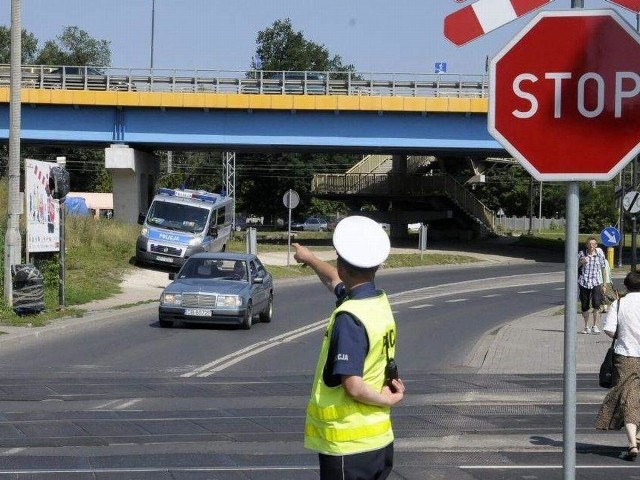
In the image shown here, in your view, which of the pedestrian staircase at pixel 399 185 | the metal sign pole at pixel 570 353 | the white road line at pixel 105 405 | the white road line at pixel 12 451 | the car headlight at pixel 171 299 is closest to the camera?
the metal sign pole at pixel 570 353

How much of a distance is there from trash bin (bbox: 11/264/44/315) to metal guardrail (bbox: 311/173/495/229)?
4291 cm

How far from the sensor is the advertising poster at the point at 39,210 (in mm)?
26375

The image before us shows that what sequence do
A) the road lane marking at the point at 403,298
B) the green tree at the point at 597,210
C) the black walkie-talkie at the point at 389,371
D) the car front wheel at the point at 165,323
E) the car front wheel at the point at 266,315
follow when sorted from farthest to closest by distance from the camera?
the green tree at the point at 597,210
the car front wheel at the point at 266,315
the car front wheel at the point at 165,323
the road lane marking at the point at 403,298
the black walkie-talkie at the point at 389,371

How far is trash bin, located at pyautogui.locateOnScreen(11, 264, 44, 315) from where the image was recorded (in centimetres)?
2225

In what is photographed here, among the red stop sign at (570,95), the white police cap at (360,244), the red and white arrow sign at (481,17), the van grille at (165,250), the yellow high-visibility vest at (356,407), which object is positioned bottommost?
the van grille at (165,250)

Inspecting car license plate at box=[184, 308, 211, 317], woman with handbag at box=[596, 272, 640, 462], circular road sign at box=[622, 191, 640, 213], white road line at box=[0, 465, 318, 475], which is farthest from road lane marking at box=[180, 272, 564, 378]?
woman with handbag at box=[596, 272, 640, 462]

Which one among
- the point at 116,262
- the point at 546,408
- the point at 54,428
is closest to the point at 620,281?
the point at 116,262

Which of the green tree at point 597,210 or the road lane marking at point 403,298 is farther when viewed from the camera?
the green tree at point 597,210

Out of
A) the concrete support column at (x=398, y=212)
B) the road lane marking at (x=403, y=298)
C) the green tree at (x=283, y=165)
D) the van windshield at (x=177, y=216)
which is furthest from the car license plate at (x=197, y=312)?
the green tree at (x=283, y=165)

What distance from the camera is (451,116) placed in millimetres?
49281

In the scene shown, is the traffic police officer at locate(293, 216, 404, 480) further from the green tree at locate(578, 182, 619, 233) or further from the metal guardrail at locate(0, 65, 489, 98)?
the green tree at locate(578, 182, 619, 233)

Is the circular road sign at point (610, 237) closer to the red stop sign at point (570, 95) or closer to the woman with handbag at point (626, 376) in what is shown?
the woman with handbag at point (626, 376)

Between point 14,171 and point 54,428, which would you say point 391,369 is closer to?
point 54,428

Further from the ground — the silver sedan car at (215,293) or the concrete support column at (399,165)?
the concrete support column at (399,165)
